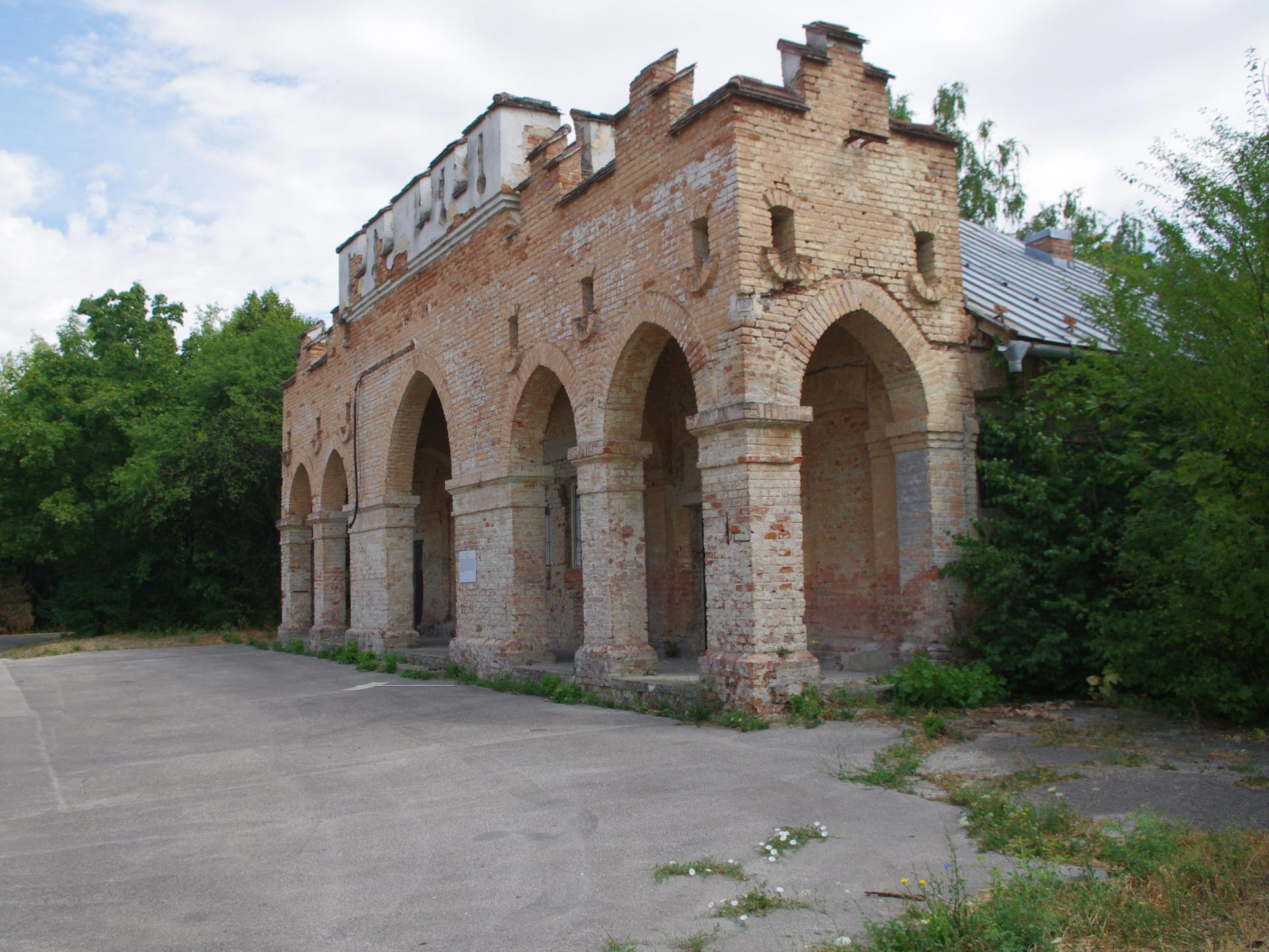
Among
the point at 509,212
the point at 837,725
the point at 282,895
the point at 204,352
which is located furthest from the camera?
the point at 204,352

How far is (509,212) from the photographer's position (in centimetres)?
1316

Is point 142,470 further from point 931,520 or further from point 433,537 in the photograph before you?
point 931,520

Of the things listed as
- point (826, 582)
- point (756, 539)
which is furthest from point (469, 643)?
point (756, 539)

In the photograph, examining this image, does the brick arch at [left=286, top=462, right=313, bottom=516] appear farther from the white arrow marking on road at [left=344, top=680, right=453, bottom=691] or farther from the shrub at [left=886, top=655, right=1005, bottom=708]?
the shrub at [left=886, top=655, right=1005, bottom=708]

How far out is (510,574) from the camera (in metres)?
13.1

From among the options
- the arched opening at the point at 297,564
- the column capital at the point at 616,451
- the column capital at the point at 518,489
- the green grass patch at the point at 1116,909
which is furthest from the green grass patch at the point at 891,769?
the arched opening at the point at 297,564

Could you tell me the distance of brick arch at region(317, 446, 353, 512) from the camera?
791 inches

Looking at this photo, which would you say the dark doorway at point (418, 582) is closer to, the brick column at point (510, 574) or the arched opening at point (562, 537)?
the arched opening at point (562, 537)

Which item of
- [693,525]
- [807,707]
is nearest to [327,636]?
[693,525]

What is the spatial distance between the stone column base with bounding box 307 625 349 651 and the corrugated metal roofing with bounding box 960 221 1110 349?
13.5 metres

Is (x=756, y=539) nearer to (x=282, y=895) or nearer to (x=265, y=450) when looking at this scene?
(x=282, y=895)

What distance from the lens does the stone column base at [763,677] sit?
8.78 metres

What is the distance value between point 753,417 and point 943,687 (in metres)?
2.94

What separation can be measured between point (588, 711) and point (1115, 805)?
555cm
